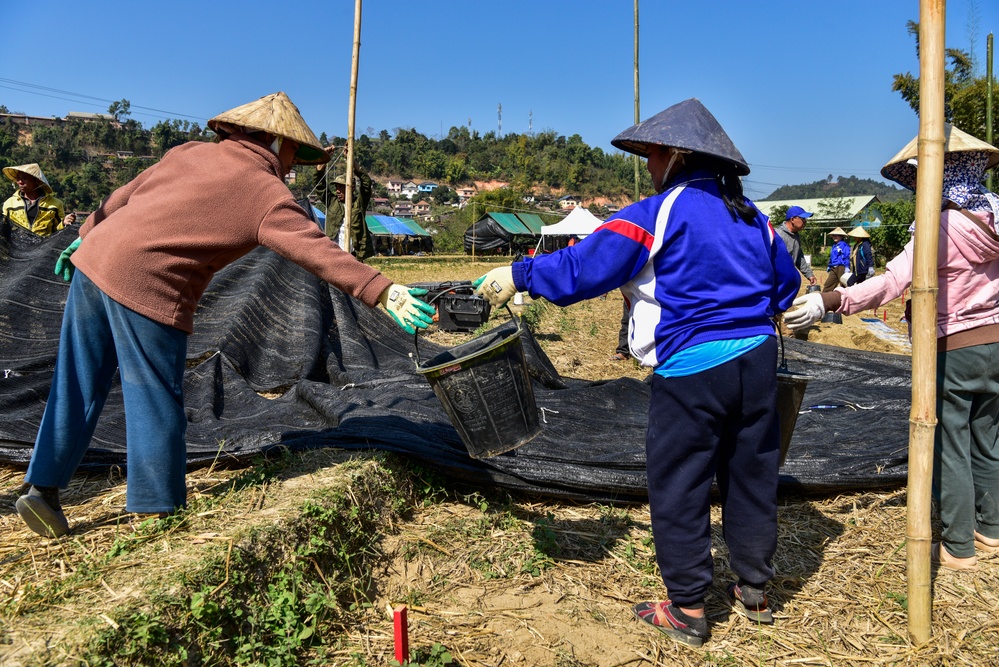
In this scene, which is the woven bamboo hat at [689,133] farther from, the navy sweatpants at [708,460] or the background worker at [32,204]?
the background worker at [32,204]

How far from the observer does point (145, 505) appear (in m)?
2.64

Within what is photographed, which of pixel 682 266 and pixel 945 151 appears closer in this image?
pixel 682 266

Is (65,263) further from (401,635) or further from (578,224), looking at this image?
(578,224)

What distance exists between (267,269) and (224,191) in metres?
3.72

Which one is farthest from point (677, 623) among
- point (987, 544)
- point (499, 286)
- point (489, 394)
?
point (987, 544)

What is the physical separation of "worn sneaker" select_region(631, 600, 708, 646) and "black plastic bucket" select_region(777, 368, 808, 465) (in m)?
0.66

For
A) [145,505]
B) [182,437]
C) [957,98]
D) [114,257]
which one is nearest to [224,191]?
[114,257]

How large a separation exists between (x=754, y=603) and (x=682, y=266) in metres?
1.24

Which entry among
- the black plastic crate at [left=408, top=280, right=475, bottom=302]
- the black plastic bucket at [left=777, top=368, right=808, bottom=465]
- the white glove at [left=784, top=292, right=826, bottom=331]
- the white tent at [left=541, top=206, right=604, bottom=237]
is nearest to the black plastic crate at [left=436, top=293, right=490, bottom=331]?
the black plastic crate at [left=408, top=280, right=475, bottom=302]

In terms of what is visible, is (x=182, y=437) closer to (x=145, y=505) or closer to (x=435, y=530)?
(x=145, y=505)

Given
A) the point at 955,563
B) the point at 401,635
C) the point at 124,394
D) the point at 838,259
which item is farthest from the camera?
the point at 838,259

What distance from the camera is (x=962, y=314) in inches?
113

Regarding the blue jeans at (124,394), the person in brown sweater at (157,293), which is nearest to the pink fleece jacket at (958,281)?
the person in brown sweater at (157,293)

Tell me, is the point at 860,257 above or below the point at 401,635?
above
